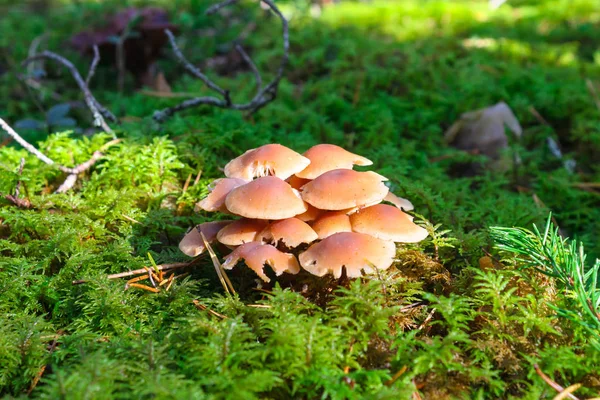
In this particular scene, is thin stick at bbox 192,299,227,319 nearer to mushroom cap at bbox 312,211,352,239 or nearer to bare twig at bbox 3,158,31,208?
mushroom cap at bbox 312,211,352,239

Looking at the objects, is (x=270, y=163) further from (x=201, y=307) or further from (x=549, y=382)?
(x=549, y=382)

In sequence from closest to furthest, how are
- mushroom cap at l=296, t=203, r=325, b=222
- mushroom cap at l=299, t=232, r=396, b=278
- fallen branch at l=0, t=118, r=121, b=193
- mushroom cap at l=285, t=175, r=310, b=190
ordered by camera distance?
mushroom cap at l=299, t=232, r=396, b=278
mushroom cap at l=296, t=203, r=325, b=222
mushroom cap at l=285, t=175, r=310, b=190
fallen branch at l=0, t=118, r=121, b=193

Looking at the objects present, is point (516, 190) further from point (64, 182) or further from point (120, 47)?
point (120, 47)

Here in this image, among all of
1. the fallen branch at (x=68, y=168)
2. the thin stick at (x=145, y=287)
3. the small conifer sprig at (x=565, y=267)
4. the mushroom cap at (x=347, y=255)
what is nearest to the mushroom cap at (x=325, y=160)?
the mushroom cap at (x=347, y=255)

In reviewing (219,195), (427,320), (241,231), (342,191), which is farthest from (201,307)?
(427,320)

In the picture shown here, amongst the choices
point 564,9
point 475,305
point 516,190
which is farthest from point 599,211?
point 564,9

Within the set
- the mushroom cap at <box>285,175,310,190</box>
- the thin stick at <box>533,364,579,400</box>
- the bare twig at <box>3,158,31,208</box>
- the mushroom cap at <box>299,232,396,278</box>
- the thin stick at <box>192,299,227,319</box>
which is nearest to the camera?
the thin stick at <box>533,364,579,400</box>

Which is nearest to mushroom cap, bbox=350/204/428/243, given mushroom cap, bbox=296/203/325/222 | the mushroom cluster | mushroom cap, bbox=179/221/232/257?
the mushroom cluster
